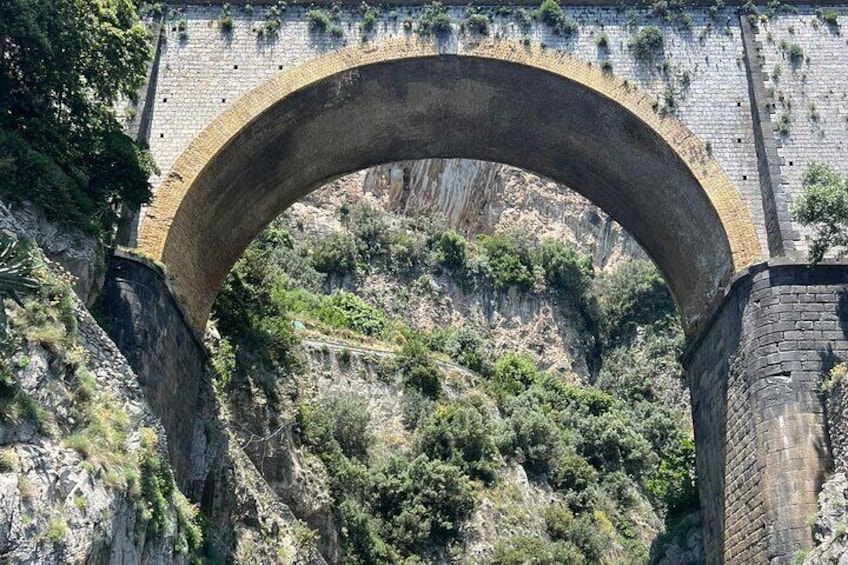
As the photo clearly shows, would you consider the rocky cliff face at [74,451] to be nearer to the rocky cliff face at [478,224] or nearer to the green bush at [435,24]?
the green bush at [435,24]

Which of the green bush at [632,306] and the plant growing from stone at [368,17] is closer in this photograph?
the plant growing from stone at [368,17]

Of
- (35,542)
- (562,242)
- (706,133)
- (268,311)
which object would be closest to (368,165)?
(268,311)

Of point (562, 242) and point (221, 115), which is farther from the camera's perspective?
point (562, 242)

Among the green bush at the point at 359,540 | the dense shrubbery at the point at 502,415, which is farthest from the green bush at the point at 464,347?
the green bush at the point at 359,540

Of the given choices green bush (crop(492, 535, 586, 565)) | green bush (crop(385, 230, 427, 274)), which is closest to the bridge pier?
green bush (crop(492, 535, 586, 565))

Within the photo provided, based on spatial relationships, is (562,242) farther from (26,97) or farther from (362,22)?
(26,97)

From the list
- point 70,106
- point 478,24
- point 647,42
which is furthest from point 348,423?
point 70,106

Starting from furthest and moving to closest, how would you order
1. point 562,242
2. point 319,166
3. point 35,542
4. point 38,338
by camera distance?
point 562,242 → point 319,166 → point 38,338 → point 35,542
